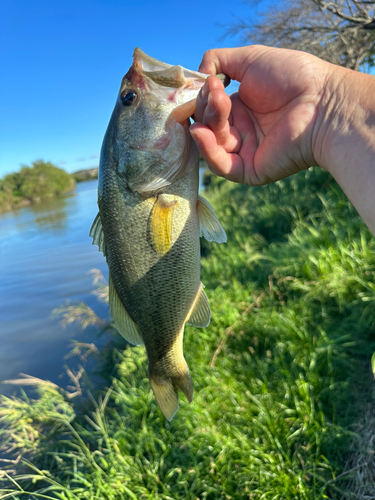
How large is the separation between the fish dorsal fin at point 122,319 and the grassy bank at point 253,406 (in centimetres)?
141

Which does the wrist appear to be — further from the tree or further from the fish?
the tree

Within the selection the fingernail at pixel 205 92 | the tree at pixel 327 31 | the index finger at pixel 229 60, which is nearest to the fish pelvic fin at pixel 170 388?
the fingernail at pixel 205 92

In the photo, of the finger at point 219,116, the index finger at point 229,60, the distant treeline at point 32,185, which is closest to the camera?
the finger at point 219,116

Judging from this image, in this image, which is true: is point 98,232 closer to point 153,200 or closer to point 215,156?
point 153,200

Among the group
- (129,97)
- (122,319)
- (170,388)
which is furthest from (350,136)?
(170,388)

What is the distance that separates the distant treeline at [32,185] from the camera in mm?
54906

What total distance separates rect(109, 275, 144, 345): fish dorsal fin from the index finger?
148 centimetres

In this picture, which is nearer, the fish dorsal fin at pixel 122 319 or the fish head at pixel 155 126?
the fish head at pixel 155 126

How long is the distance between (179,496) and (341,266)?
3031mm

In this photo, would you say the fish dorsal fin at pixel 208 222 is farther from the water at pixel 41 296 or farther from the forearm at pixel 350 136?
the water at pixel 41 296

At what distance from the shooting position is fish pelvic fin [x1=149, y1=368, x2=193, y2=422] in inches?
82.4

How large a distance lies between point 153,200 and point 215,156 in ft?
1.48

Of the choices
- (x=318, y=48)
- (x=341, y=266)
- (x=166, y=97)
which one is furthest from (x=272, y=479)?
(x=318, y=48)

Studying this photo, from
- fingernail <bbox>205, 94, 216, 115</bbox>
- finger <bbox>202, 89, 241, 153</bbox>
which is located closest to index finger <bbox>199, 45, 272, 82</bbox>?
finger <bbox>202, 89, 241, 153</bbox>
